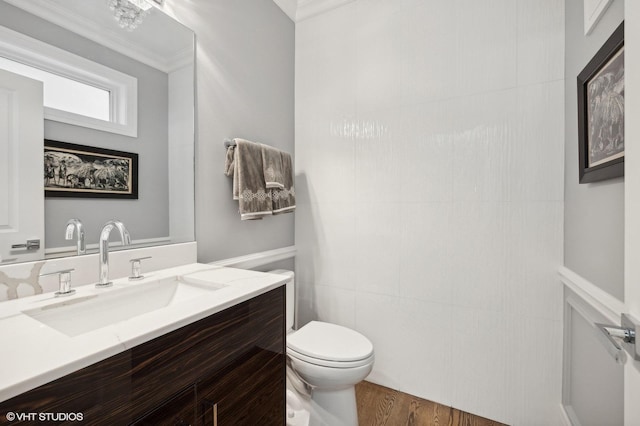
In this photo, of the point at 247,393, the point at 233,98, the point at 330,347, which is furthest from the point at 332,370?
the point at 233,98

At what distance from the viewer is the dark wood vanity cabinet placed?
0.54 metres

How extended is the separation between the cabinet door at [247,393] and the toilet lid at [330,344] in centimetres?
31

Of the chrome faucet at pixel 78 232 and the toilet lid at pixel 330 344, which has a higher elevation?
the chrome faucet at pixel 78 232

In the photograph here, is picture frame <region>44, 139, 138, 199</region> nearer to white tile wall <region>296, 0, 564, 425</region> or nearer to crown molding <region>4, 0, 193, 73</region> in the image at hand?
crown molding <region>4, 0, 193, 73</region>

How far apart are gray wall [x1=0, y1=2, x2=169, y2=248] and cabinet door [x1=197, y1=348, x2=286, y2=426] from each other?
2.24 ft

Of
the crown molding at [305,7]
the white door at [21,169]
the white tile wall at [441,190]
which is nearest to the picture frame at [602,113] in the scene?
the white tile wall at [441,190]

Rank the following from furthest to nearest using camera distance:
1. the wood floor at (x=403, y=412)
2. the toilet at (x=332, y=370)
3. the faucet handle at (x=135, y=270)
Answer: the wood floor at (x=403, y=412)
the toilet at (x=332, y=370)
the faucet handle at (x=135, y=270)

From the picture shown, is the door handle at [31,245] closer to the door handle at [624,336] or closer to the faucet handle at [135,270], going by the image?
the faucet handle at [135,270]

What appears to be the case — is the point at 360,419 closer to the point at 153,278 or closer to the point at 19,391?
the point at 153,278

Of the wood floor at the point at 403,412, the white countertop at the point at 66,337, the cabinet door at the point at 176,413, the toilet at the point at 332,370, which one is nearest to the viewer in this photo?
the white countertop at the point at 66,337

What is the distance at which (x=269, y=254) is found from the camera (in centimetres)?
183

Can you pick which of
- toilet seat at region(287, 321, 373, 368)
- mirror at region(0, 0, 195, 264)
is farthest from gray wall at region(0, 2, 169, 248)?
toilet seat at region(287, 321, 373, 368)

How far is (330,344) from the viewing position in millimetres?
1454

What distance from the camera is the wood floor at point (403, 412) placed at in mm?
1529
